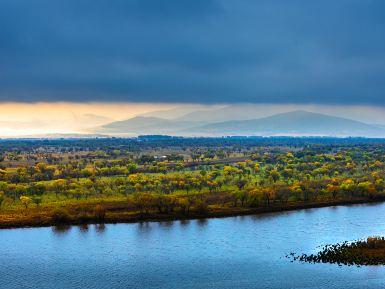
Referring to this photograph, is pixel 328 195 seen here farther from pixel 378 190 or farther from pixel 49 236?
pixel 49 236

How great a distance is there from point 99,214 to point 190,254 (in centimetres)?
3173

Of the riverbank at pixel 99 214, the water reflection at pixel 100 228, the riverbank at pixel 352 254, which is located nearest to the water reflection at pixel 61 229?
the riverbank at pixel 99 214

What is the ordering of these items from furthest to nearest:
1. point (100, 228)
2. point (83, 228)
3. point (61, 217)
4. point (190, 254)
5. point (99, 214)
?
point (99, 214) → point (61, 217) → point (83, 228) → point (100, 228) → point (190, 254)

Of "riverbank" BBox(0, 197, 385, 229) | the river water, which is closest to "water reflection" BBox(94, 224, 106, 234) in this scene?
the river water

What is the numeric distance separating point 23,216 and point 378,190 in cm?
8943

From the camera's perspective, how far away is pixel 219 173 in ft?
568

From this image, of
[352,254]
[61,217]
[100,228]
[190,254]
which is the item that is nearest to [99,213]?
[100,228]

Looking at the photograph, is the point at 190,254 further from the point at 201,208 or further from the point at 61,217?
the point at 61,217

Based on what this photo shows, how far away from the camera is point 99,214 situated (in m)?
108

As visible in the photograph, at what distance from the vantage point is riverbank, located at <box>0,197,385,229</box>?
105 meters

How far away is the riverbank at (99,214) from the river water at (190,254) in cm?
348

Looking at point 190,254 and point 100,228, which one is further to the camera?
point 100,228

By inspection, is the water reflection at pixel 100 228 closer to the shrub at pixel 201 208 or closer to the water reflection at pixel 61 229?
the water reflection at pixel 61 229

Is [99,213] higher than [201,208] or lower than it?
lower
